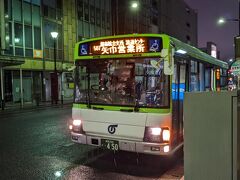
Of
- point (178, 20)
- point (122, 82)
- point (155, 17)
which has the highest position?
point (178, 20)

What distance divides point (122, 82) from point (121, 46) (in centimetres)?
86

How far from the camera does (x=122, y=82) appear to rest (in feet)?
21.7

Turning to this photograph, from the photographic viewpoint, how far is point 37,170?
6.52m

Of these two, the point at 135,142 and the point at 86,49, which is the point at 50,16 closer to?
the point at 86,49

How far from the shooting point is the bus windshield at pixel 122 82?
614cm

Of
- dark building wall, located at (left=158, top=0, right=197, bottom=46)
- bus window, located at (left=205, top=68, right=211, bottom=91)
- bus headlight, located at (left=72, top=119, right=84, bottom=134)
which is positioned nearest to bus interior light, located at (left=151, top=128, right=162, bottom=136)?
bus headlight, located at (left=72, top=119, right=84, bottom=134)

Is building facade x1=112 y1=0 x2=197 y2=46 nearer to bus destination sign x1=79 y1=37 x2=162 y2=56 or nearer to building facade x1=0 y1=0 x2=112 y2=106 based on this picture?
building facade x1=0 y1=0 x2=112 y2=106

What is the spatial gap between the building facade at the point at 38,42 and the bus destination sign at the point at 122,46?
1534 centimetres

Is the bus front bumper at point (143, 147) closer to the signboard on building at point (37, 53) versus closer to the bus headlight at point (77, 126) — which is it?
the bus headlight at point (77, 126)

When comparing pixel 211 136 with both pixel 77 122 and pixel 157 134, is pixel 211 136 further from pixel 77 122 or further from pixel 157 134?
pixel 77 122

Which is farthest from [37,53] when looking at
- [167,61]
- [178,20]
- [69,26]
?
[178,20]

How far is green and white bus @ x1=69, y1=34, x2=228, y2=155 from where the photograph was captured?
19.9 ft

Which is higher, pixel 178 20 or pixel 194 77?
pixel 178 20

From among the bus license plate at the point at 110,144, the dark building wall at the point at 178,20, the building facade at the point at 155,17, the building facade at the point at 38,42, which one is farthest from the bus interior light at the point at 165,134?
the dark building wall at the point at 178,20
